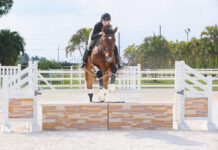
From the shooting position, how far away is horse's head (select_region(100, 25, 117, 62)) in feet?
18.7

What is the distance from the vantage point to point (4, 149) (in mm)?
4430

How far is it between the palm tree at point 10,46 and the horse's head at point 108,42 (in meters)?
24.3

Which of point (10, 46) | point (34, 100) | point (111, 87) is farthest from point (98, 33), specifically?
point (10, 46)

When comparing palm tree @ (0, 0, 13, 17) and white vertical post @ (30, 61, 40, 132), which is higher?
palm tree @ (0, 0, 13, 17)

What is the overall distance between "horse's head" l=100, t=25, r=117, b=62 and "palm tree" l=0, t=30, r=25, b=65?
79.8 ft

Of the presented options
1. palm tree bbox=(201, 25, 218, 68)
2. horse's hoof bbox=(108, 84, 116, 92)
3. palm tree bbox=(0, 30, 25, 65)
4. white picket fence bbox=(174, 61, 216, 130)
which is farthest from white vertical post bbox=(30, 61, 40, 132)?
palm tree bbox=(201, 25, 218, 68)

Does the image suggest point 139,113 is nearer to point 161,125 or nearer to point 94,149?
point 161,125

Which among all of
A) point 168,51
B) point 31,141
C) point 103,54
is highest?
point 168,51

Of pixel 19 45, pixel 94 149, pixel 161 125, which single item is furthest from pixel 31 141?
pixel 19 45

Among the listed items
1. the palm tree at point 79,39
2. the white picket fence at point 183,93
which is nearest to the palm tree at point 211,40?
the palm tree at point 79,39

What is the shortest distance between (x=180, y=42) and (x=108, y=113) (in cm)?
4647

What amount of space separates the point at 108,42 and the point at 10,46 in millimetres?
25008

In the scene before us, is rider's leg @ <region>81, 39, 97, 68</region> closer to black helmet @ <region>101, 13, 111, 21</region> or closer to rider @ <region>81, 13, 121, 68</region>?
rider @ <region>81, 13, 121, 68</region>

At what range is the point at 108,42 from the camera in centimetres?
578
